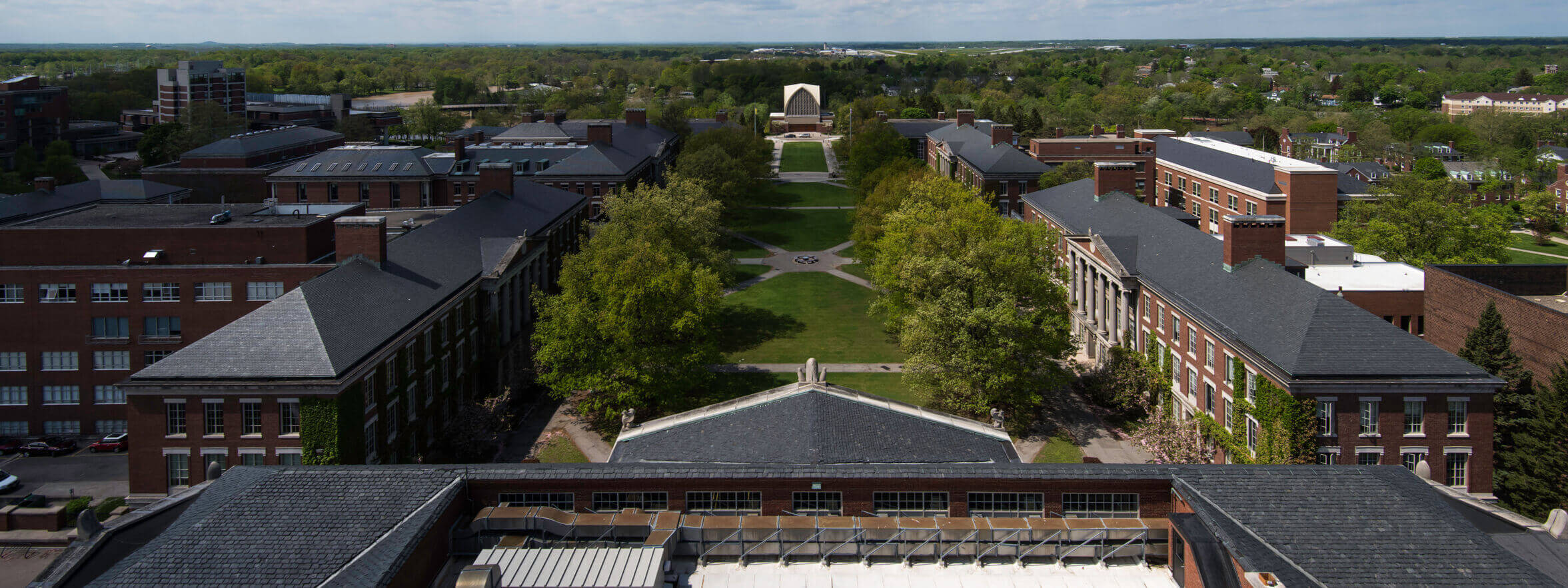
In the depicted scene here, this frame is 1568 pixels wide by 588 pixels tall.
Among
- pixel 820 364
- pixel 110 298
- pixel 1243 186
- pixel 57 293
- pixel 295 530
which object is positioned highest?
pixel 1243 186

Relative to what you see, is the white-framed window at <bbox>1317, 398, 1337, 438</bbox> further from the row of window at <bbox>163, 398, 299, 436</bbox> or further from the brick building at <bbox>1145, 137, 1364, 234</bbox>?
the brick building at <bbox>1145, 137, 1364, 234</bbox>

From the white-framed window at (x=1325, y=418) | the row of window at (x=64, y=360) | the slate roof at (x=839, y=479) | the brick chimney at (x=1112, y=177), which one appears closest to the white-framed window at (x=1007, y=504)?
the slate roof at (x=839, y=479)

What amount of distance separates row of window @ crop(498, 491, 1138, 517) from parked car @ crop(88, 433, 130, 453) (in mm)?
45031

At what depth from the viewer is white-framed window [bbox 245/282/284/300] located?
196 ft

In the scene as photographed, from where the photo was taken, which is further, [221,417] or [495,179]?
[495,179]

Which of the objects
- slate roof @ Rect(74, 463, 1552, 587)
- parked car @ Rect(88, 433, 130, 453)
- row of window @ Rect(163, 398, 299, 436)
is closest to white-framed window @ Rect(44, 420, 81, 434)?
parked car @ Rect(88, 433, 130, 453)

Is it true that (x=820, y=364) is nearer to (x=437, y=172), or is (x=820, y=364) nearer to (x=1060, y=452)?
(x=1060, y=452)

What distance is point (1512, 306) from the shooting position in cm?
5428

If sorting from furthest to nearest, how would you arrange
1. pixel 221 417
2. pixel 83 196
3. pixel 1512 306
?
1. pixel 83 196
2. pixel 1512 306
3. pixel 221 417

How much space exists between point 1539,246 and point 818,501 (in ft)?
457

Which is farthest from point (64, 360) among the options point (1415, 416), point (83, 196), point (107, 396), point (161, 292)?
point (1415, 416)

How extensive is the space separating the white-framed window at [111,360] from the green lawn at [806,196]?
329 ft

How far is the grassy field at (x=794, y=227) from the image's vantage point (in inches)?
4911

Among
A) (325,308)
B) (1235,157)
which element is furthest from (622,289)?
(1235,157)
